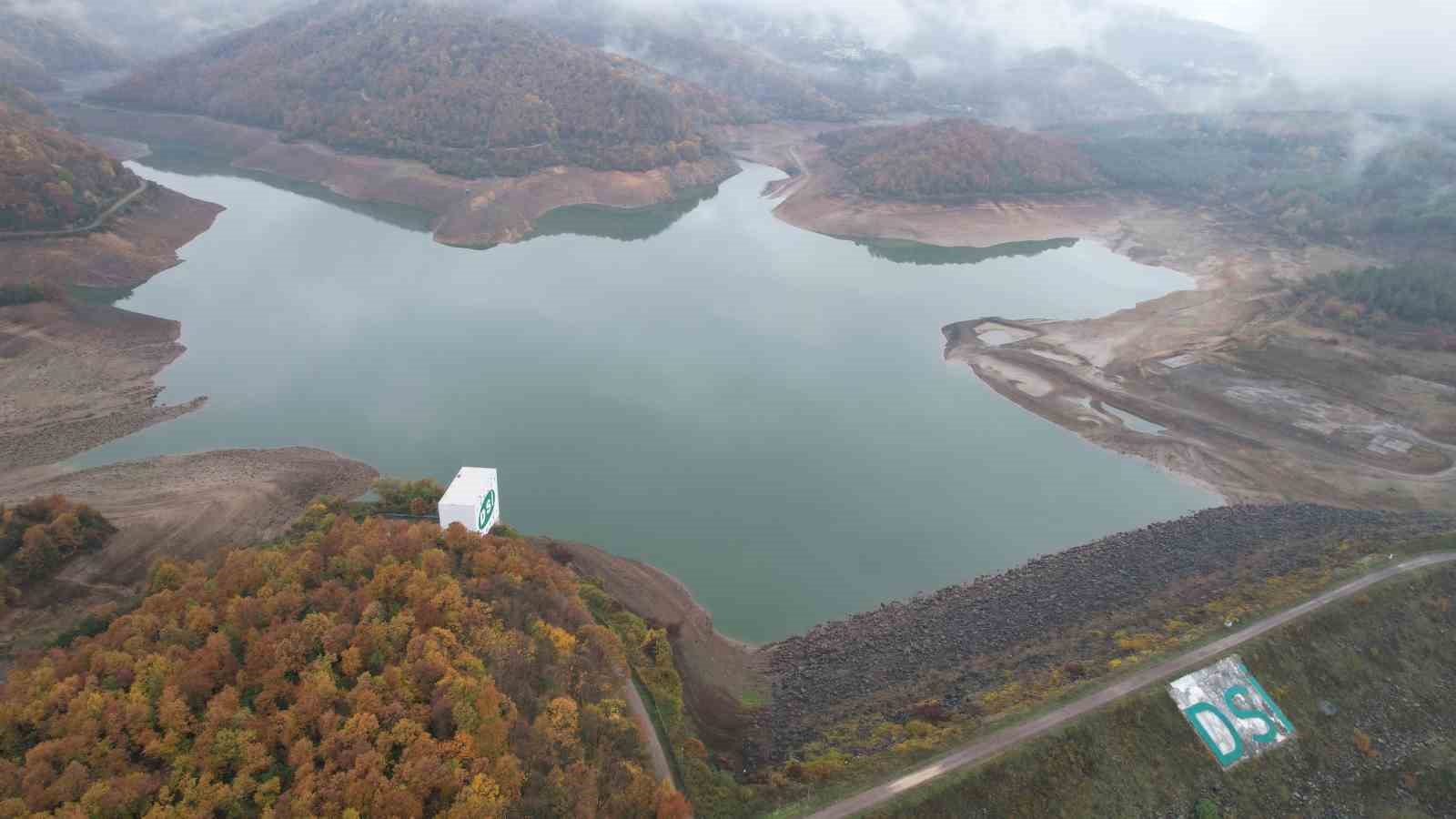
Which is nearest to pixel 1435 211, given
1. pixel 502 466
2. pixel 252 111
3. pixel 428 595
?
pixel 502 466

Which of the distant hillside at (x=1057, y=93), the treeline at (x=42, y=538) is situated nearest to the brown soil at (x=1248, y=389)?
the treeline at (x=42, y=538)

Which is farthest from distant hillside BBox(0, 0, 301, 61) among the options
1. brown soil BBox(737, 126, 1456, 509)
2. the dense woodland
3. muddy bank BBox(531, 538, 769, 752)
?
brown soil BBox(737, 126, 1456, 509)

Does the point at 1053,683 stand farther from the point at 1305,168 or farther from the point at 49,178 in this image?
the point at 1305,168

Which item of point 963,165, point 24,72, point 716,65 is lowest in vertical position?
point 24,72

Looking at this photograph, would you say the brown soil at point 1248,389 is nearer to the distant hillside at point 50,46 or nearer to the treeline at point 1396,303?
the treeline at point 1396,303

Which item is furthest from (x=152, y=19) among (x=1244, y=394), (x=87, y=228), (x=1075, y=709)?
(x=1075, y=709)

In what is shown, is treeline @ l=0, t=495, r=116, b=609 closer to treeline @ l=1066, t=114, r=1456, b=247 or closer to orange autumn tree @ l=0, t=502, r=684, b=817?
orange autumn tree @ l=0, t=502, r=684, b=817
